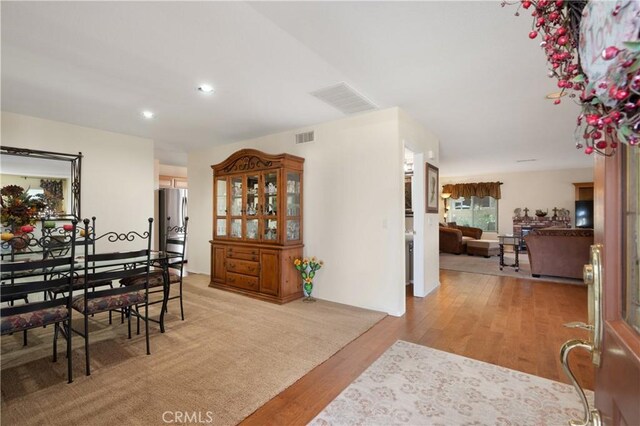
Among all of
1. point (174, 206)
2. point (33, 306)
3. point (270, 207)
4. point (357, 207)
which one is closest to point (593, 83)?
point (33, 306)

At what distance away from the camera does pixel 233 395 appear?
6.61ft

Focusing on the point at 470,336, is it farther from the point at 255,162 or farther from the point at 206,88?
the point at 206,88

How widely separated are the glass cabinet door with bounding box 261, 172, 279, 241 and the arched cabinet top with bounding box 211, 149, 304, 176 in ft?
0.52

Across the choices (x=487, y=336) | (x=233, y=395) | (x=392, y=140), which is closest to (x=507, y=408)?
(x=487, y=336)

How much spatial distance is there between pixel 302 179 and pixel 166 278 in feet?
7.19

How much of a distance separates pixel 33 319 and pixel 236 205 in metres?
2.87

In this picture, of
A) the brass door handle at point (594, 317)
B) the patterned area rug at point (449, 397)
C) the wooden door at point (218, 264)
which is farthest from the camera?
the wooden door at point (218, 264)

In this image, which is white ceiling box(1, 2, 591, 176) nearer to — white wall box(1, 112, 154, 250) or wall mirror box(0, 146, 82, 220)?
white wall box(1, 112, 154, 250)

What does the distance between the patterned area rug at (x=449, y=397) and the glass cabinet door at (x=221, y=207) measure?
331 centimetres

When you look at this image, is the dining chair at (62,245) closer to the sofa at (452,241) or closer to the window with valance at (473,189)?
the sofa at (452,241)

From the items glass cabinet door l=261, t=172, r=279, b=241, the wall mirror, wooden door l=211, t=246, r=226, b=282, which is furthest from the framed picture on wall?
the wall mirror

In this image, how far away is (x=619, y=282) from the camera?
66 centimetres

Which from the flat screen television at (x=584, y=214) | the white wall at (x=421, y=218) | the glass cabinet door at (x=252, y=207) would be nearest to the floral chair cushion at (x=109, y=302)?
the glass cabinet door at (x=252, y=207)

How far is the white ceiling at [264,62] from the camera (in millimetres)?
→ 1934
